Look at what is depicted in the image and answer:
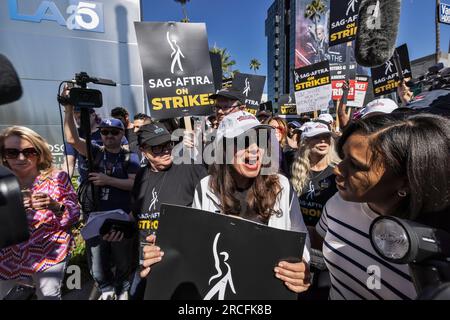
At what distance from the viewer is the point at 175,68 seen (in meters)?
2.72

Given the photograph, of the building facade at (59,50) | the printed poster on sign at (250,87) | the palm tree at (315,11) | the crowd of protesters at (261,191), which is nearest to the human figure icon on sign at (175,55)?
the crowd of protesters at (261,191)

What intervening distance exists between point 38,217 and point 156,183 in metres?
0.92

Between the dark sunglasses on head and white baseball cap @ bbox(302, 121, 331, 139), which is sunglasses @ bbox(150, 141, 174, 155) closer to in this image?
the dark sunglasses on head

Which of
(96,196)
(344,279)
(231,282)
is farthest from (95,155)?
(344,279)

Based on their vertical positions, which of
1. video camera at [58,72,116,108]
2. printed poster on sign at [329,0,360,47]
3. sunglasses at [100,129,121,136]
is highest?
printed poster on sign at [329,0,360,47]

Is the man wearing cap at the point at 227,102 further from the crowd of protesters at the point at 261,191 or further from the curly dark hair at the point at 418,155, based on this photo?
the curly dark hair at the point at 418,155

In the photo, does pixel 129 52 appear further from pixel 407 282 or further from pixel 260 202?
pixel 407 282

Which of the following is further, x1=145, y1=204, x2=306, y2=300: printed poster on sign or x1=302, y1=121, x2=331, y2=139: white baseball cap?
x1=302, y1=121, x2=331, y2=139: white baseball cap

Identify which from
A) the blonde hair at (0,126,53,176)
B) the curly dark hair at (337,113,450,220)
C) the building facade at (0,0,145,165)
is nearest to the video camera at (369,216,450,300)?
the curly dark hair at (337,113,450,220)

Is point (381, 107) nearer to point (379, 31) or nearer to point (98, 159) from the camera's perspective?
point (379, 31)

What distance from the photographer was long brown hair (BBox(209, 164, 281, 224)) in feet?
4.96

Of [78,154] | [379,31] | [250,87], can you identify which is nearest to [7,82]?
[78,154]

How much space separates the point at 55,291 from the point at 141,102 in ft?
25.2

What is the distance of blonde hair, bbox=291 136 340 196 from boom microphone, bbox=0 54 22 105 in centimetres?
218
